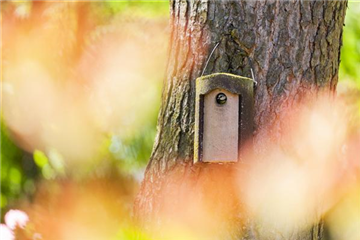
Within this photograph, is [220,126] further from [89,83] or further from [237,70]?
[89,83]

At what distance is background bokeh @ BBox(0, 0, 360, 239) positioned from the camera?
3.94m

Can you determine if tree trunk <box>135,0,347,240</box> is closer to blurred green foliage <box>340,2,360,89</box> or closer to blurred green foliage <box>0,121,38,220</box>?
blurred green foliage <box>340,2,360,89</box>

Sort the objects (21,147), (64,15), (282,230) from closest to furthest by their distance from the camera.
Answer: (282,230) < (64,15) < (21,147)

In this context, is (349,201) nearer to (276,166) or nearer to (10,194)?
(276,166)

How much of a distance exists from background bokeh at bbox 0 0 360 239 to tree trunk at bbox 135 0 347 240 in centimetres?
161

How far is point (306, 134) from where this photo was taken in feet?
6.94

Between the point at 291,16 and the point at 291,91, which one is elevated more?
the point at 291,16

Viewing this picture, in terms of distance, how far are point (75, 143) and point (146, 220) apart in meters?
2.03

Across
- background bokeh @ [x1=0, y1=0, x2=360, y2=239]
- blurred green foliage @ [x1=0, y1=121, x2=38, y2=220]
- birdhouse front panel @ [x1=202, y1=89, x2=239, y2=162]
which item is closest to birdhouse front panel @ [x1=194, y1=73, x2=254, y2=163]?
birdhouse front panel @ [x1=202, y1=89, x2=239, y2=162]

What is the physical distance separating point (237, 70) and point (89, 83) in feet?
6.71

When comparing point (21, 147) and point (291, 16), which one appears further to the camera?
point (21, 147)

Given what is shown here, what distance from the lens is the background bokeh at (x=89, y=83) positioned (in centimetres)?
394

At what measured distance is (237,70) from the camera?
2.11 meters

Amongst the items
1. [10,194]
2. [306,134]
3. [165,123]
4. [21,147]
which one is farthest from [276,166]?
[10,194]
